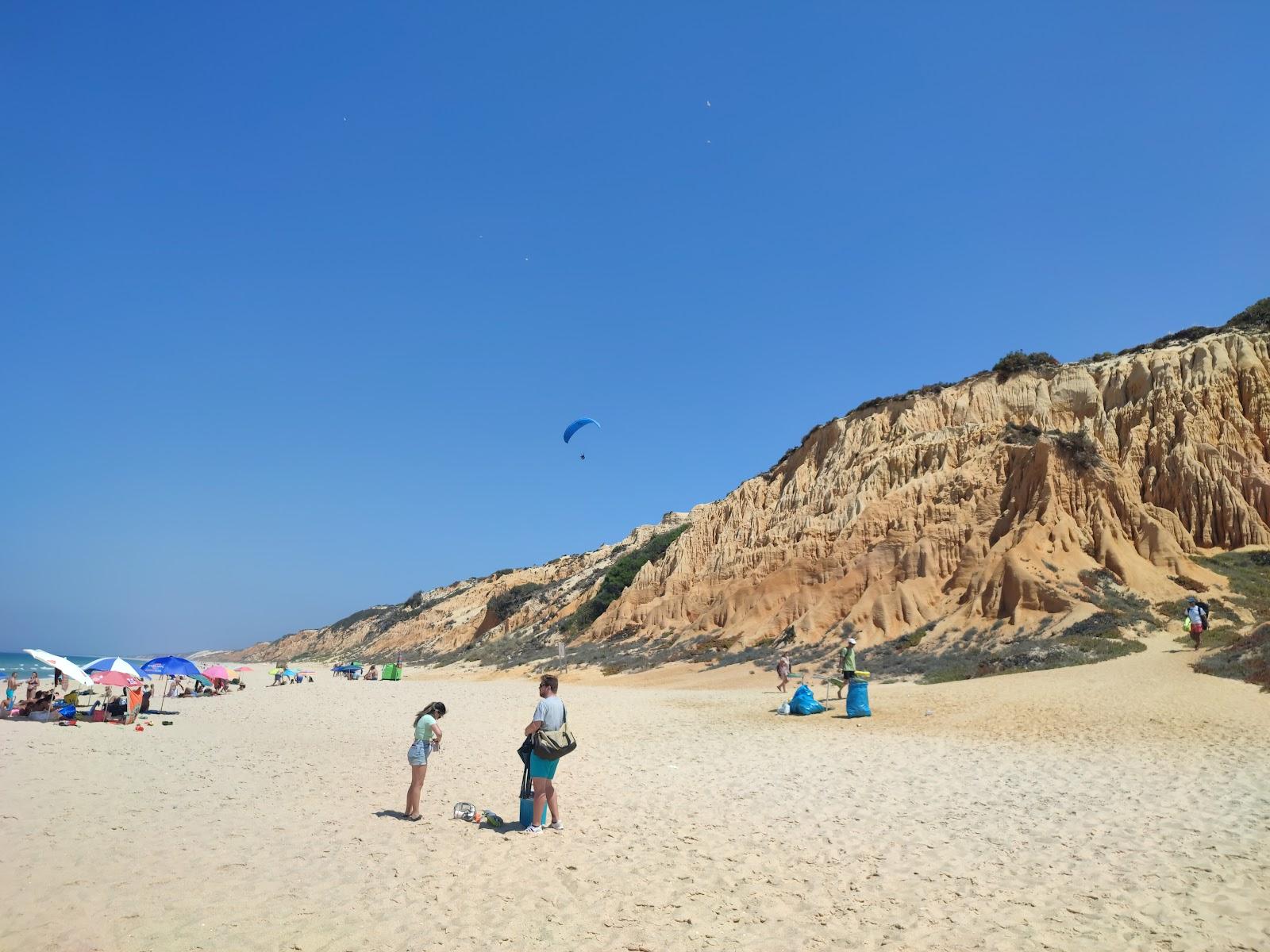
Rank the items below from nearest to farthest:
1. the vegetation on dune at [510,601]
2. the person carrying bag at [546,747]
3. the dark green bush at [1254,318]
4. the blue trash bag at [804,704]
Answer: the person carrying bag at [546,747] < the blue trash bag at [804,704] < the dark green bush at [1254,318] < the vegetation on dune at [510,601]

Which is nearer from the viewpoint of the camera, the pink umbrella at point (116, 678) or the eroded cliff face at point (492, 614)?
the pink umbrella at point (116, 678)

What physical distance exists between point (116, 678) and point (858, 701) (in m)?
17.5

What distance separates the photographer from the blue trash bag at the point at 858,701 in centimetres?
1605

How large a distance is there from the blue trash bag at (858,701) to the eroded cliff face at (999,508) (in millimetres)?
9898

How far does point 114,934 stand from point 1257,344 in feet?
141

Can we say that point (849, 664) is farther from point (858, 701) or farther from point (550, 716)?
point (550, 716)

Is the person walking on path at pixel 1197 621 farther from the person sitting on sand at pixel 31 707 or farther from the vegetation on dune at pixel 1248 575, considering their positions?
the person sitting on sand at pixel 31 707

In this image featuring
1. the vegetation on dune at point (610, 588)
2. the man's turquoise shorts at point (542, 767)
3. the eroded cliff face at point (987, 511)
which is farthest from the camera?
the vegetation on dune at point (610, 588)

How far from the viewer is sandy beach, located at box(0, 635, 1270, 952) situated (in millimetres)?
5469

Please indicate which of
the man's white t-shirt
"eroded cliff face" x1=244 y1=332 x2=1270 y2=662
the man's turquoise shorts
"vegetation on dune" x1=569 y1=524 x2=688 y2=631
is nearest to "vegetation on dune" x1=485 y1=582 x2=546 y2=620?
"vegetation on dune" x1=569 y1=524 x2=688 y2=631

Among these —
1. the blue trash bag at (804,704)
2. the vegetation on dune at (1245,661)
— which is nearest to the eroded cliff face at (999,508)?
the vegetation on dune at (1245,661)

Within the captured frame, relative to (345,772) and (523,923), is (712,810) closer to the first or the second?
(523,923)

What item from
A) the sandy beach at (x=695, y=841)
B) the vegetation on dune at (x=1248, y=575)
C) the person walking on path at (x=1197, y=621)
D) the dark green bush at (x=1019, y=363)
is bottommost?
the sandy beach at (x=695, y=841)

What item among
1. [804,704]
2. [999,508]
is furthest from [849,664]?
[999,508]
